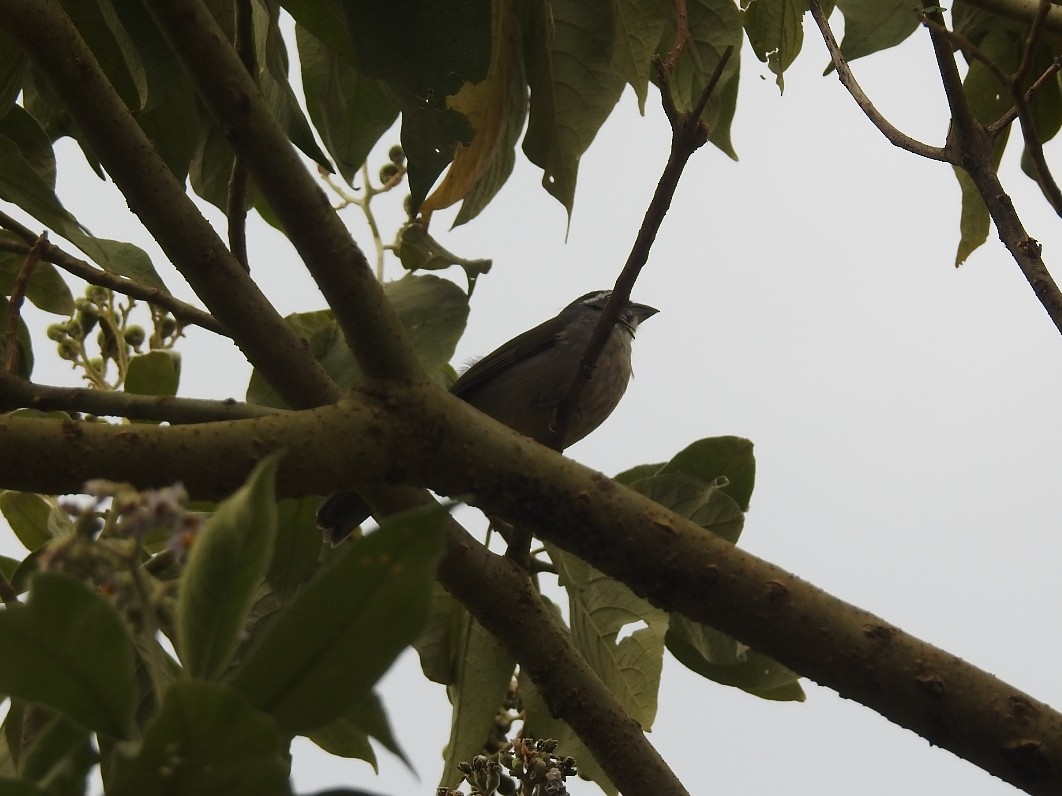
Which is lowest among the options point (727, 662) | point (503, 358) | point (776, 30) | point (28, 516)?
point (727, 662)

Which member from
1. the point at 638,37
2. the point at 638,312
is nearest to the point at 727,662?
the point at 638,37

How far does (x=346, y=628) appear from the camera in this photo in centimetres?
95

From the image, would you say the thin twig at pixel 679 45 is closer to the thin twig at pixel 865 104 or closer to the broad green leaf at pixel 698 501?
the thin twig at pixel 865 104

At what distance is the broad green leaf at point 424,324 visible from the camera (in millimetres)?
2660

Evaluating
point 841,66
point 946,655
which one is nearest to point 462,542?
point 946,655

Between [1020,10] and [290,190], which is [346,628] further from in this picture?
[1020,10]

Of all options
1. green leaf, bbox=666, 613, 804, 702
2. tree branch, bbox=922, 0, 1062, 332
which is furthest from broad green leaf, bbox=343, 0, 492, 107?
green leaf, bbox=666, 613, 804, 702

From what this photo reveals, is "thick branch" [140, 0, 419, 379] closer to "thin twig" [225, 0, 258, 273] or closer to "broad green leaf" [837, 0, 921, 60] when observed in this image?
"thin twig" [225, 0, 258, 273]

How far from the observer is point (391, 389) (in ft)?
5.61

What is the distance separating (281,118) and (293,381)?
0.72m

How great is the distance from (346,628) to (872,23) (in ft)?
7.28

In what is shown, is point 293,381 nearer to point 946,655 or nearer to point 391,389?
point 391,389

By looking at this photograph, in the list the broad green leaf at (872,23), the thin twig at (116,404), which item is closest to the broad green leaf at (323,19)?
the thin twig at (116,404)

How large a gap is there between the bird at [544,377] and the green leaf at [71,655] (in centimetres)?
341
